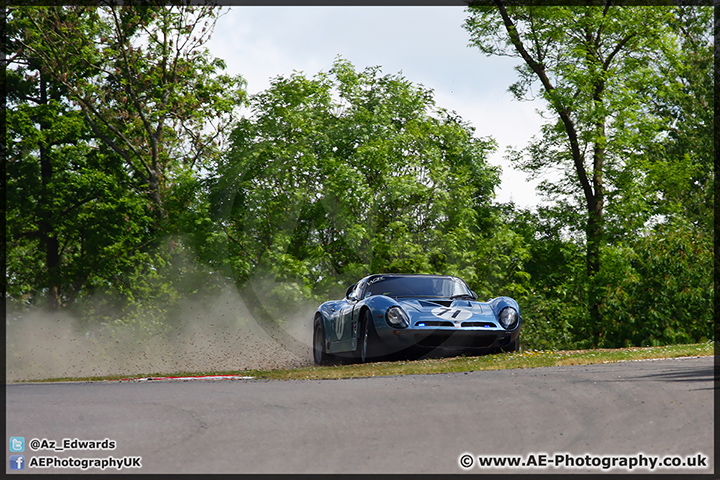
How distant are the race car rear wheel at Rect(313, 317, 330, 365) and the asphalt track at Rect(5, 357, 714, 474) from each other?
19.0ft

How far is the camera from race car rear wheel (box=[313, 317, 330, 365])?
14769mm

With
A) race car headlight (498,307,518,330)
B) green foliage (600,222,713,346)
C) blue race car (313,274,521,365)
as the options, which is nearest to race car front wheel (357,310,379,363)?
blue race car (313,274,521,365)

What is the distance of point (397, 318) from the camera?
12.3 meters

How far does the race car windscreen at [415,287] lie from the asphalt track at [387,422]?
508cm

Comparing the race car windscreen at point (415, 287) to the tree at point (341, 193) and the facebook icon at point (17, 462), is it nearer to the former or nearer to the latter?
the facebook icon at point (17, 462)

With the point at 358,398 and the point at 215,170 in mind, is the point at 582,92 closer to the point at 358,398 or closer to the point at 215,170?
the point at 215,170

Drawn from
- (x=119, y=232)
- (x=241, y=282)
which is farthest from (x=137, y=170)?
(x=241, y=282)

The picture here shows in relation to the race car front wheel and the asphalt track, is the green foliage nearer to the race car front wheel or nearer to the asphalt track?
the race car front wheel

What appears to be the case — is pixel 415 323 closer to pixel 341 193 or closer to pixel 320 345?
pixel 320 345

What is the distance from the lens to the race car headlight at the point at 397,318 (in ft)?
40.4

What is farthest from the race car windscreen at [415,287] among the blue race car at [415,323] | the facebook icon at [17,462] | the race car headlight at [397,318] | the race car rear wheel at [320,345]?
the facebook icon at [17,462]

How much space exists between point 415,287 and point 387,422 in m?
8.11

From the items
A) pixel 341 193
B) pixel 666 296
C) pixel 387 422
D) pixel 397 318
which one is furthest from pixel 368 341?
pixel 341 193

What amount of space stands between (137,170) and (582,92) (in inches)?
744
